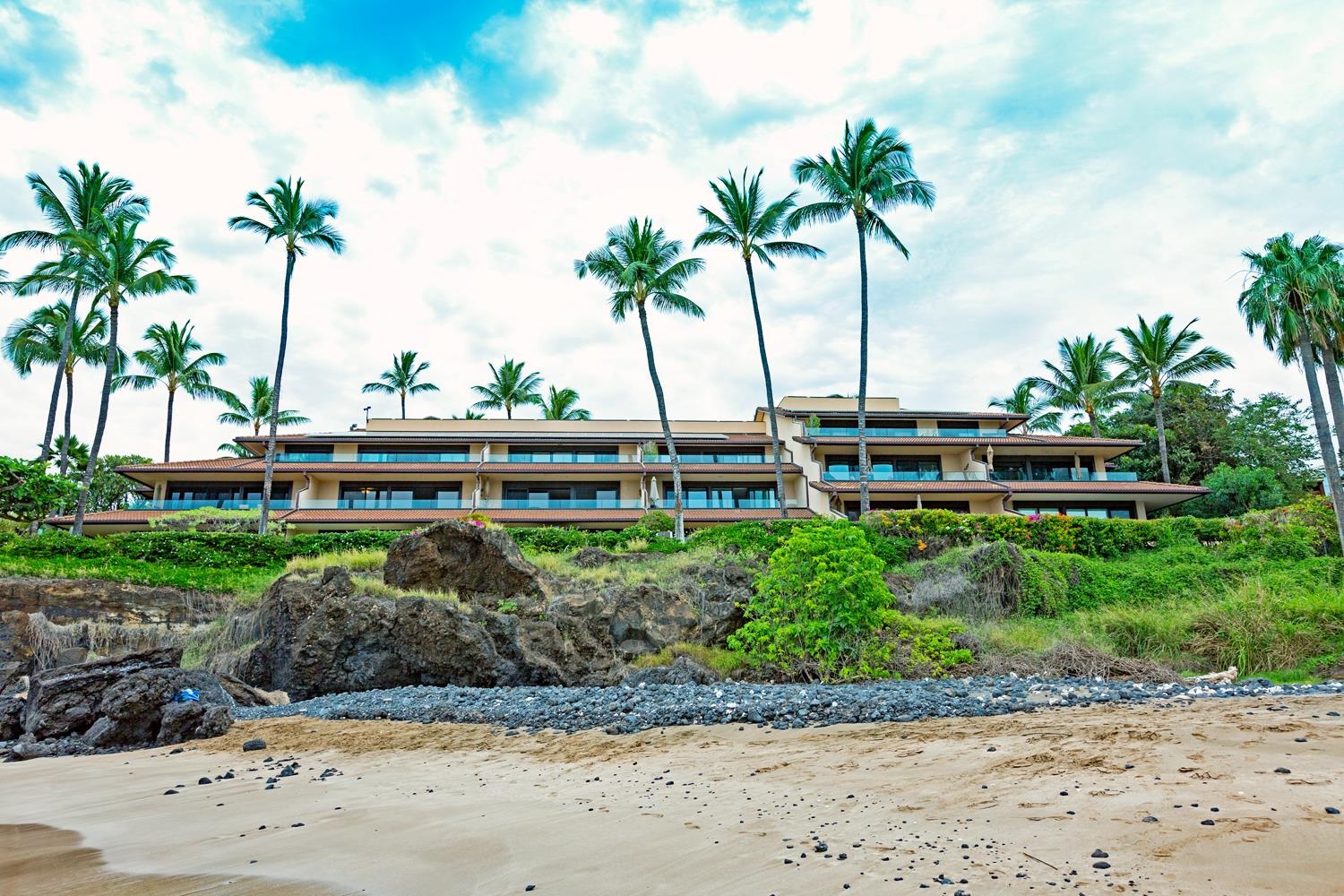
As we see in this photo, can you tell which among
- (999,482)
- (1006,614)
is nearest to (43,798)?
(1006,614)

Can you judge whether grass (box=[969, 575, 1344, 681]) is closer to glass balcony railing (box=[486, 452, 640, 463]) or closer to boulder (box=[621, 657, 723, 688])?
boulder (box=[621, 657, 723, 688])

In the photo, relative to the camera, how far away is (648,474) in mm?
40469

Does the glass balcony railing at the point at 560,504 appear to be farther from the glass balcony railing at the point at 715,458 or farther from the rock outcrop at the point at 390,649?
the rock outcrop at the point at 390,649

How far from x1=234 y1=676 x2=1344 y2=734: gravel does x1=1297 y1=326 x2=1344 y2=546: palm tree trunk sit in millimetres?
17027

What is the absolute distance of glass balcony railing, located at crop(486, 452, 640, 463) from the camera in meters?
→ 41.2

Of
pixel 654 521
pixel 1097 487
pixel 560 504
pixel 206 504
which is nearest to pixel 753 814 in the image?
pixel 654 521

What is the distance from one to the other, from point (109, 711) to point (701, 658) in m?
8.35

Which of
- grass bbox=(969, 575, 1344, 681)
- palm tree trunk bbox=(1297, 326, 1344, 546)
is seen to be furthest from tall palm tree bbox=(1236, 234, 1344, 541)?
grass bbox=(969, 575, 1344, 681)

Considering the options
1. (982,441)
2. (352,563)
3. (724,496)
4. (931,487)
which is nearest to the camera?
(352,563)

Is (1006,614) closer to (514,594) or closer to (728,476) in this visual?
(514,594)

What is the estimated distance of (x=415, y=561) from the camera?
15000mm

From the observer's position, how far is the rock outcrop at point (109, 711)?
8094 mm

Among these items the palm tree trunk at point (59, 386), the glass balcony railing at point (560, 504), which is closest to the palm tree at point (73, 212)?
the palm tree trunk at point (59, 386)

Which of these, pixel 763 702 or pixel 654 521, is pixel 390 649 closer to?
pixel 763 702
